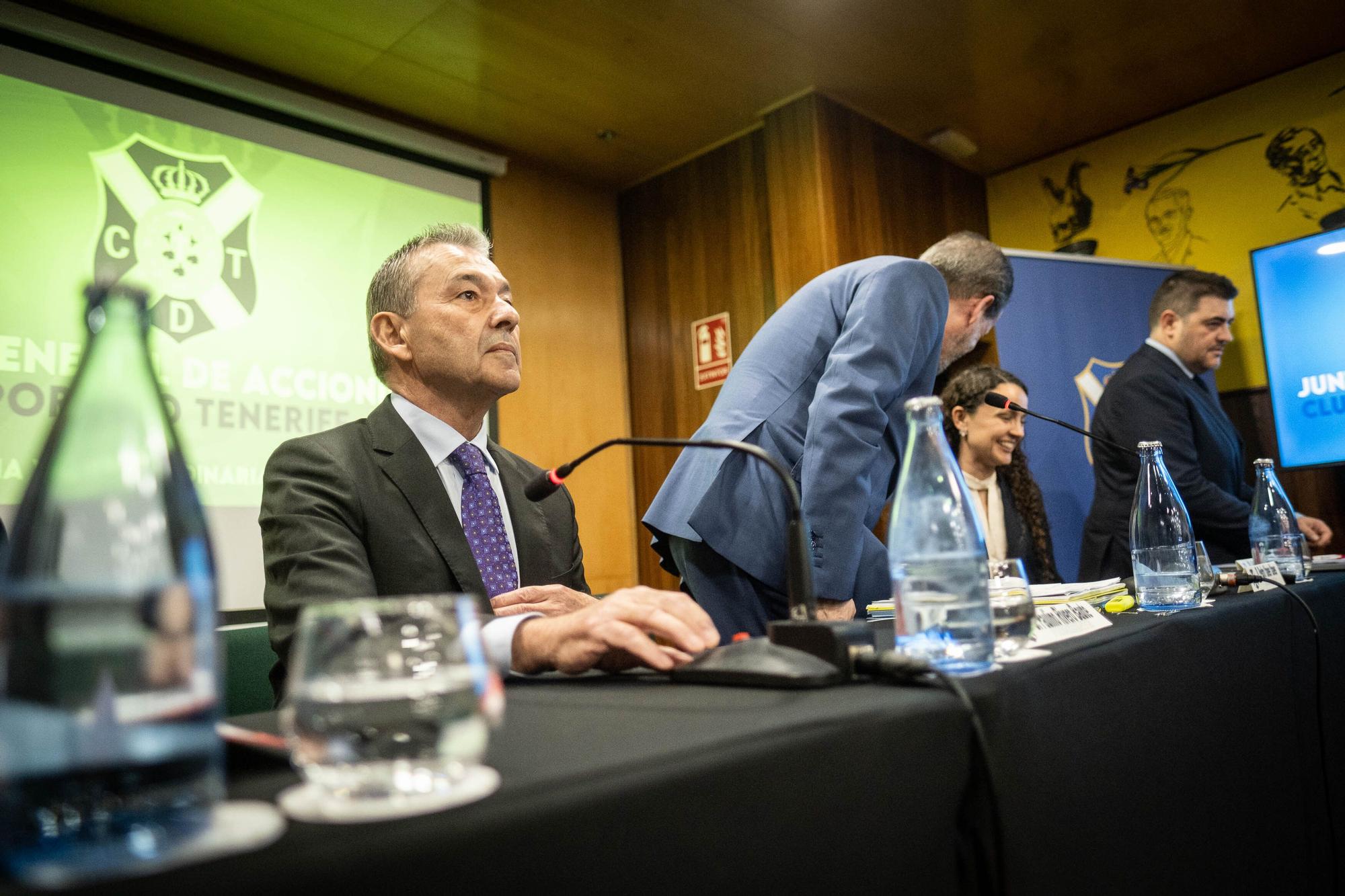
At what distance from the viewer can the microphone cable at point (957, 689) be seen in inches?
24.4

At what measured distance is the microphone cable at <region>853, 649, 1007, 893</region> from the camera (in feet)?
2.03

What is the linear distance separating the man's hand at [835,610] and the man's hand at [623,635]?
2.11 feet

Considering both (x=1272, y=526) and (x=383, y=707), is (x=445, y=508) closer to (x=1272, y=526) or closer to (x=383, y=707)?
(x=383, y=707)

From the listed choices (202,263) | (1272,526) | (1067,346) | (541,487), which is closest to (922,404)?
(541,487)

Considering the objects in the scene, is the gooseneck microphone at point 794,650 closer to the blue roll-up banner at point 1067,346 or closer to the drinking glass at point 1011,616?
the drinking glass at point 1011,616

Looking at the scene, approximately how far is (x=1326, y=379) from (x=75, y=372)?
4120mm

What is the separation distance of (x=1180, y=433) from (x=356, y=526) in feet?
8.03

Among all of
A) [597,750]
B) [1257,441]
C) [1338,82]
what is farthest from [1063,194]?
[597,750]

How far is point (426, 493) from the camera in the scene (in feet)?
4.50

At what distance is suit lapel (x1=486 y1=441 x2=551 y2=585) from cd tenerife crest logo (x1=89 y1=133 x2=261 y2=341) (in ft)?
6.93

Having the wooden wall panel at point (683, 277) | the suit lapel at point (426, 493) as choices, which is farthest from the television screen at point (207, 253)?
the suit lapel at point (426, 493)

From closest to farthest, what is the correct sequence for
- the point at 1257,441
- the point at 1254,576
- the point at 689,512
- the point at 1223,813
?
the point at 1223,813 < the point at 1254,576 < the point at 689,512 < the point at 1257,441

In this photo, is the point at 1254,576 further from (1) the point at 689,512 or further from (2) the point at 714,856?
(2) the point at 714,856

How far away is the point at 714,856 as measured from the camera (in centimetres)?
47
